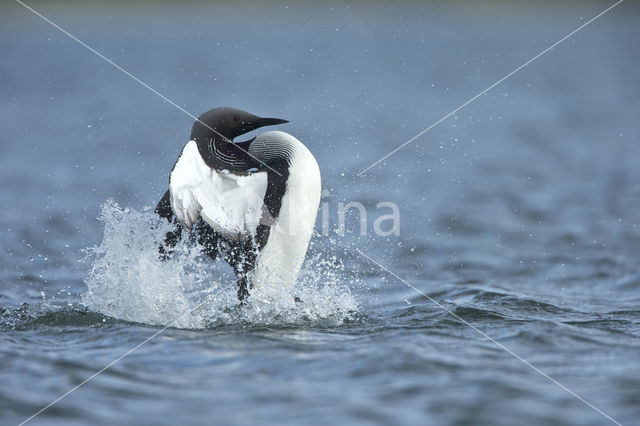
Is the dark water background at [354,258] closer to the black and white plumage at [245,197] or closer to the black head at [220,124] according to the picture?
the black and white plumage at [245,197]

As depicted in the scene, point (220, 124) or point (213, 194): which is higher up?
point (220, 124)

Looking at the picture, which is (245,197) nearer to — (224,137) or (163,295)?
(224,137)

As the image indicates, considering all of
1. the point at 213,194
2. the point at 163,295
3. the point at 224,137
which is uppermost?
the point at 224,137

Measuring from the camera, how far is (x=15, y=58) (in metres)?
28.4

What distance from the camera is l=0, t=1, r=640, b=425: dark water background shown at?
427 cm

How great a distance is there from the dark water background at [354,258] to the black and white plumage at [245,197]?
0.35m

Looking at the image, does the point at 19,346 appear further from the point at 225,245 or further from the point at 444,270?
the point at 444,270

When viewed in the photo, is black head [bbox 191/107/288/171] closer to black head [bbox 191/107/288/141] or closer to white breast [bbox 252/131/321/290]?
black head [bbox 191/107/288/141]

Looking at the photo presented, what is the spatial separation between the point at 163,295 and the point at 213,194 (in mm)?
983

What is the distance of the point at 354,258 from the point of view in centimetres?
832

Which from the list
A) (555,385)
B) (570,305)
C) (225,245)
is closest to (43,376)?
(225,245)

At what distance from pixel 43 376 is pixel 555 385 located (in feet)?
9.37

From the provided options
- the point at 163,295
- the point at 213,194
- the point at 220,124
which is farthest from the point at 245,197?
the point at 163,295

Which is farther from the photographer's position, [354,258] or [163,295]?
[354,258]
